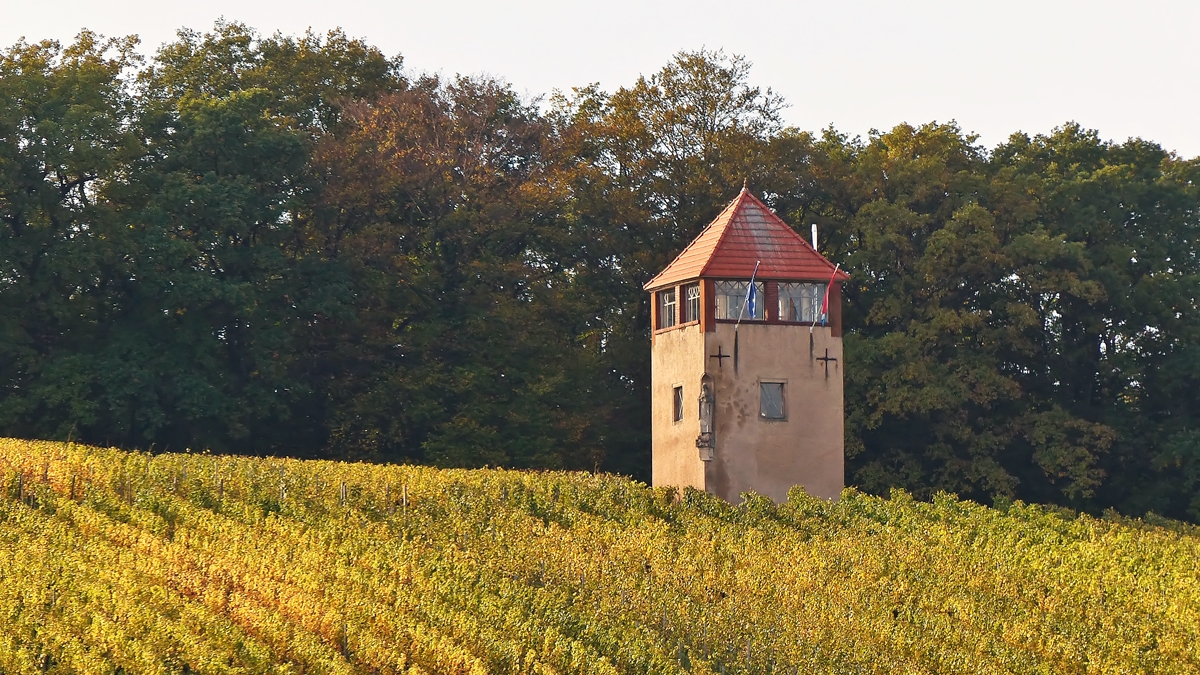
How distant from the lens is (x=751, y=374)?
137ft

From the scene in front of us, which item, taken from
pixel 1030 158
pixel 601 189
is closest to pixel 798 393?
pixel 601 189

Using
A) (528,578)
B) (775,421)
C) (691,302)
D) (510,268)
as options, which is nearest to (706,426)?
(775,421)

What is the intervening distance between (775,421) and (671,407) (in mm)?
2778

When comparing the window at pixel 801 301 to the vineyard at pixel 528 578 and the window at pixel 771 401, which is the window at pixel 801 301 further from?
the vineyard at pixel 528 578

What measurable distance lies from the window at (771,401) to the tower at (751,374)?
0.9 inches

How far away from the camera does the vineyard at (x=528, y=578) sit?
26.3m

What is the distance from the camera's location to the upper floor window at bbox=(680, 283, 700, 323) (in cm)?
4302

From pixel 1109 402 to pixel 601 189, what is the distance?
16.4 metres

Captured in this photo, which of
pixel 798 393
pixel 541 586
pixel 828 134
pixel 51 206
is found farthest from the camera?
pixel 828 134

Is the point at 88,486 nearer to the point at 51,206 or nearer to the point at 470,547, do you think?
the point at 470,547

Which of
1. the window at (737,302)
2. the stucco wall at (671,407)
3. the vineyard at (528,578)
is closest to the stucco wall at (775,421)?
the window at (737,302)

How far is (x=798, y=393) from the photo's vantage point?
41812 mm

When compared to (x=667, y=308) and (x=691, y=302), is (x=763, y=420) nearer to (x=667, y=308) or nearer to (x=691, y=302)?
(x=691, y=302)

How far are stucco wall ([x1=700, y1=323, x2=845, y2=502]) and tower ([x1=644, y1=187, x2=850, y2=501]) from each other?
0.02 meters
